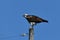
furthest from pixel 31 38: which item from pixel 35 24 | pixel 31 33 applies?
pixel 35 24

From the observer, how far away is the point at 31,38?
374 inches

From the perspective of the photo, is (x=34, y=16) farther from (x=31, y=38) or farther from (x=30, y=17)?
(x=31, y=38)

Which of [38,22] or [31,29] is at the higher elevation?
[38,22]

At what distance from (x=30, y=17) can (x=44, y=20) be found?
2.74 ft

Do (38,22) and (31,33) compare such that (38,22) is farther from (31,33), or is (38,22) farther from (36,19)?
(31,33)

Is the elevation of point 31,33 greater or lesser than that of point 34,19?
lesser

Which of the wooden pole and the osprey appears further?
the osprey

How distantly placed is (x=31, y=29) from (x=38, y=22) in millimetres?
862

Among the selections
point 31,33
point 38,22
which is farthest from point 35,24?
point 31,33

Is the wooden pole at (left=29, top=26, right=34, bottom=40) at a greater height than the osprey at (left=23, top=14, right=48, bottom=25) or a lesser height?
lesser

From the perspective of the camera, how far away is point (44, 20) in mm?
10781

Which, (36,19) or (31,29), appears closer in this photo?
(31,29)

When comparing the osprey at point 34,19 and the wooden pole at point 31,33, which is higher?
the osprey at point 34,19

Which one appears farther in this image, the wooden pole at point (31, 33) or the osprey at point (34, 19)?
the osprey at point (34, 19)
